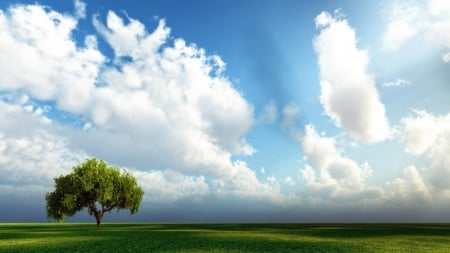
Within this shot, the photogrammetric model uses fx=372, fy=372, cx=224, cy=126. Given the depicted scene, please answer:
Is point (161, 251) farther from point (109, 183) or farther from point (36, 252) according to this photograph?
point (109, 183)

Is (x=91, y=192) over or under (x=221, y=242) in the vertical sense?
over

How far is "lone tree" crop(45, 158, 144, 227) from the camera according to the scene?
235 feet

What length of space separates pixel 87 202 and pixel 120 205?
6.45 m

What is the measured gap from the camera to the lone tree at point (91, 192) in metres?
71.6

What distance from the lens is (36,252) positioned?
26.3 m

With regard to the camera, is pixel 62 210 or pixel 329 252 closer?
pixel 329 252

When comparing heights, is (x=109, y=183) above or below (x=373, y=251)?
above

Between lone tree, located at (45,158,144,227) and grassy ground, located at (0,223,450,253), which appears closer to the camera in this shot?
grassy ground, located at (0,223,450,253)

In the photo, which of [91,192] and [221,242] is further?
[91,192]

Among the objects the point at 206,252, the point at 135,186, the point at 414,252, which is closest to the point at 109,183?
the point at 135,186

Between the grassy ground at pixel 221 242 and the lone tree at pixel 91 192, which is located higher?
the lone tree at pixel 91 192

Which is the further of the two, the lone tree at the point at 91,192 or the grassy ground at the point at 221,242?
the lone tree at the point at 91,192

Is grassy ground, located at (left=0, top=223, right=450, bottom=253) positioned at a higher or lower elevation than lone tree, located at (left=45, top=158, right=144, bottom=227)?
lower

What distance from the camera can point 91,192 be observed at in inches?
2849
